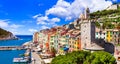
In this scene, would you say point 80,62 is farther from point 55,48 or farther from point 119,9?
point 119,9

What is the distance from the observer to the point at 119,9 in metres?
107

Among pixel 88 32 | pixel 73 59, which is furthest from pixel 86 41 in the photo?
pixel 73 59

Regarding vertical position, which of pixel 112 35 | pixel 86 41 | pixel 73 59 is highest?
pixel 112 35

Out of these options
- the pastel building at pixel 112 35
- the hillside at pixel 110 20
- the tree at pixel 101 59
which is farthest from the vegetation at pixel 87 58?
the hillside at pixel 110 20

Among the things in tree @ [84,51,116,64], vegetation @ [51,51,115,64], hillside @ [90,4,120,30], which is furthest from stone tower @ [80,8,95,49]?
hillside @ [90,4,120,30]

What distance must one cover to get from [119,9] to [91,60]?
3285 inches

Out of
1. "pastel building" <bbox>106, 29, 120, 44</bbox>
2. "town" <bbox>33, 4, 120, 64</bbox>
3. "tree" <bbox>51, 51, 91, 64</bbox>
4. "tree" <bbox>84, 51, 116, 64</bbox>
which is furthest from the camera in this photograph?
"pastel building" <bbox>106, 29, 120, 44</bbox>

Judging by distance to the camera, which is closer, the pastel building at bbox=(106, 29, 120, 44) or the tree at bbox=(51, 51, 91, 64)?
the tree at bbox=(51, 51, 91, 64)

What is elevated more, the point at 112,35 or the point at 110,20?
the point at 110,20

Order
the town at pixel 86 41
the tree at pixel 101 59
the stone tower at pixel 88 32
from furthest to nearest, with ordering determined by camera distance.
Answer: the town at pixel 86 41 < the stone tower at pixel 88 32 < the tree at pixel 101 59

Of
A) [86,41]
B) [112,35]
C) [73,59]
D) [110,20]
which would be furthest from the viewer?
[110,20]

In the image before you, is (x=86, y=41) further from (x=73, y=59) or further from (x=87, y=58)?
(x=73, y=59)

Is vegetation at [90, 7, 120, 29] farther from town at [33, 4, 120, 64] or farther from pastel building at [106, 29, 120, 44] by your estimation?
pastel building at [106, 29, 120, 44]

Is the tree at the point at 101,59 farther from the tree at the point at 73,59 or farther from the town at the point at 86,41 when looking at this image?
the town at the point at 86,41
